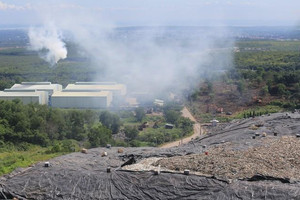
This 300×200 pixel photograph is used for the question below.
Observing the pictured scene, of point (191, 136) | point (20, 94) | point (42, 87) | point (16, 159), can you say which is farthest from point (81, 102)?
point (16, 159)

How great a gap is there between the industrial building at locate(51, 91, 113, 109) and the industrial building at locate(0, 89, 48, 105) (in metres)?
0.97

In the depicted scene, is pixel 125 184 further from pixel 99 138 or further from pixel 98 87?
pixel 98 87

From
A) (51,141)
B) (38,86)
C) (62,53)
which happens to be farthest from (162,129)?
(62,53)

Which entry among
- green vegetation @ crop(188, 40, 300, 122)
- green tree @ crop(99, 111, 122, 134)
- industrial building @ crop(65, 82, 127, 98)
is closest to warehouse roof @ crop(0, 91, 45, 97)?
industrial building @ crop(65, 82, 127, 98)

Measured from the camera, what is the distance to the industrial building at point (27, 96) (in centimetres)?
2589

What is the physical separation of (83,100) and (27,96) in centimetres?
379

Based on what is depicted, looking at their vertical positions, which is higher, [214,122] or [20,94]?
[20,94]

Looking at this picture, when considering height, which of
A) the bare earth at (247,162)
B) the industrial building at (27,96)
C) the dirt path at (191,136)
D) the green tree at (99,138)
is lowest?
the dirt path at (191,136)

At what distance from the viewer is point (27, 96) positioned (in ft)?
85.5

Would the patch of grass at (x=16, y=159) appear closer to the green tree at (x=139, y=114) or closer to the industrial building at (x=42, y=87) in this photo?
the green tree at (x=139, y=114)

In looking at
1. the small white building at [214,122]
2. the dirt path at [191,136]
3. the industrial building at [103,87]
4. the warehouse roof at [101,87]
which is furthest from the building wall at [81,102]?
the small white building at [214,122]

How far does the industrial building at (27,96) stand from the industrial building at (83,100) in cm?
97

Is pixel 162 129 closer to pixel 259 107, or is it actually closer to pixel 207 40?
pixel 259 107

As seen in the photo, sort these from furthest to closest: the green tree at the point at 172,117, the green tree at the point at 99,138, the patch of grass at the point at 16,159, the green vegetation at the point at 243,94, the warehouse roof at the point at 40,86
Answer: the warehouse roof at the point at 40,86 → the green vegetation at the point at 243,94 → the green tree at the point at 172,117 → the green tree at the point at 99,138 → the patch of grass at the point at 16,159
